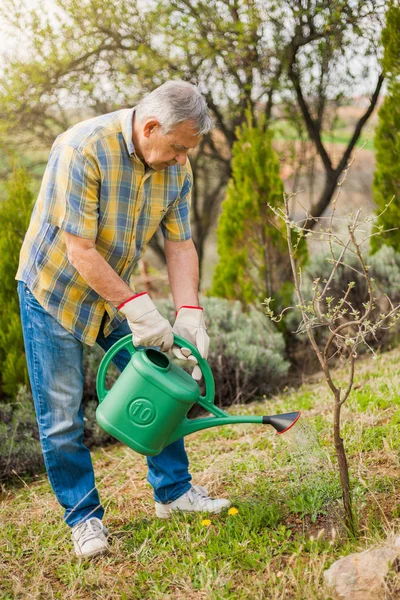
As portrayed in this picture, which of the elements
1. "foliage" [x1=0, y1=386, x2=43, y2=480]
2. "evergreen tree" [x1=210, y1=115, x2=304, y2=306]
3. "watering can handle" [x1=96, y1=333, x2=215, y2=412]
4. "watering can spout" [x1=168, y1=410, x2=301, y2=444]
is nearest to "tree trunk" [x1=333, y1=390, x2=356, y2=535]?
"watering can spout" [x1=168, y1=410, x2=301, y2=444]

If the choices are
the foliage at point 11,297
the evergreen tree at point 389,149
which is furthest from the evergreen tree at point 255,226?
the foliage at point 11,297

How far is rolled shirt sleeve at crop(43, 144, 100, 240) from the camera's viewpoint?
7.20ft

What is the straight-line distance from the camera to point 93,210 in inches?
88.2

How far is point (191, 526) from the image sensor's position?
2.46 metres

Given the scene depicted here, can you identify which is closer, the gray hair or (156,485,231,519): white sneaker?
the gray hair

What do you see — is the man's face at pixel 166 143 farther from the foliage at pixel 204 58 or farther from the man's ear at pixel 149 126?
the foliage at pixel 204 58

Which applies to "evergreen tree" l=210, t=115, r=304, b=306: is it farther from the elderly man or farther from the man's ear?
the man's ear

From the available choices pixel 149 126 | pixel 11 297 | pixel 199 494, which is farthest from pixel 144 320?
pixel 11 297

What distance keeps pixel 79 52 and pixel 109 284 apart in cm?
506

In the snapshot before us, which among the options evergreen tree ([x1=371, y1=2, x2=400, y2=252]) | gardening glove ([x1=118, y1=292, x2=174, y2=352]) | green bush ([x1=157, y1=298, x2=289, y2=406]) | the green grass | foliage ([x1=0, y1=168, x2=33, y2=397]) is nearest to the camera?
the green grass

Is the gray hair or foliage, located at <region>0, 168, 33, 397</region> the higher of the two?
the gray hair

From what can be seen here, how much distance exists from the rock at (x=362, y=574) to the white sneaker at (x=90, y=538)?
861 millimetres

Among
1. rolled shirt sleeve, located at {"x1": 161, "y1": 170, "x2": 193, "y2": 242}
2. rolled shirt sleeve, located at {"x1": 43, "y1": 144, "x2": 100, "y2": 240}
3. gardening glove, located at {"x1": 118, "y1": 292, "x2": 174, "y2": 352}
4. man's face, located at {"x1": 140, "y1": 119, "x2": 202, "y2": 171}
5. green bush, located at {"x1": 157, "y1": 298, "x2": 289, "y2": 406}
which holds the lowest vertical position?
green bush, located at {"x1": 157, "y1": 298, "x2": 289, "y2": 406}

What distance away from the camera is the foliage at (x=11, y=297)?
3982mm
